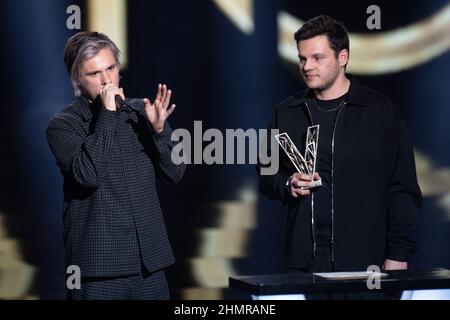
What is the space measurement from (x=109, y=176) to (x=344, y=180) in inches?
36.3

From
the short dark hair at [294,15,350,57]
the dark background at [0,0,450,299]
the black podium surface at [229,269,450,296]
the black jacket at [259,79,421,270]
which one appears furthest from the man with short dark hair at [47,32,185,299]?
the dark background at [0,0,450,299]

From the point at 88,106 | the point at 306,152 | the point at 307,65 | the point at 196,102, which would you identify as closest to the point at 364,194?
the point at 306,152

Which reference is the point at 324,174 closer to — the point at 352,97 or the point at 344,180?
the point at 344,180

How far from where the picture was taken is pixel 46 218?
15.2ft

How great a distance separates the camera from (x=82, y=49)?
317 centimetres

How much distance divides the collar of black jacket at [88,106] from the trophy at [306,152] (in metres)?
0.58

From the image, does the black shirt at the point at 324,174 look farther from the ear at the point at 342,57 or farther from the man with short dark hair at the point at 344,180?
the ear at the point at 342,57

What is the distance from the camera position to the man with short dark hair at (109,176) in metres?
3.02

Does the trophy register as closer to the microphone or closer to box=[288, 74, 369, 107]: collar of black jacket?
box=[288, 74, 369, 107]: collar of black jacket

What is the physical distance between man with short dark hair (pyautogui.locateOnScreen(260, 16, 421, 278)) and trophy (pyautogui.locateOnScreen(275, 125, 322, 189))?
0.19ft

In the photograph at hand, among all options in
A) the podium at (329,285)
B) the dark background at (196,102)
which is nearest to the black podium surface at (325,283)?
the podium at (329,285)

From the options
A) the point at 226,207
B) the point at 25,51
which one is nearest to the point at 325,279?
the point at 226,207

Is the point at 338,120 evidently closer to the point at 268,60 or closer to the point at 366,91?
the point at 366,91
